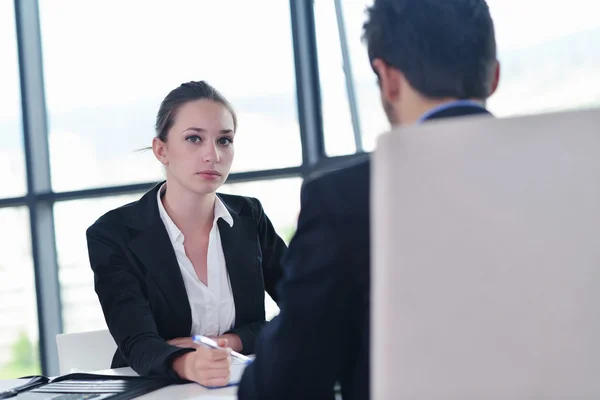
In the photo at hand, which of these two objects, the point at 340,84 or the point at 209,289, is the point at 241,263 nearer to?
the point at 209,289

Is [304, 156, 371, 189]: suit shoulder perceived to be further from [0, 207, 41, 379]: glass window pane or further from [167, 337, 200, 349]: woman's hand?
[0, 207, 41, 379]: glass window pane

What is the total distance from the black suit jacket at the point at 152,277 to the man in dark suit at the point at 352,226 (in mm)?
921

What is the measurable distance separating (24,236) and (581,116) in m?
3.93

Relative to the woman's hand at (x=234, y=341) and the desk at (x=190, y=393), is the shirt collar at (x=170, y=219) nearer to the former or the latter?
the woman's hand at (x=234, y=341)

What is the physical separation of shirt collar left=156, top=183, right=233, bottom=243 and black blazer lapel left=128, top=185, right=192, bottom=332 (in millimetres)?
50

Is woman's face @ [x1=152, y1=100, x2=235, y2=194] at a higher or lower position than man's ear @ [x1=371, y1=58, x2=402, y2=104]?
higher

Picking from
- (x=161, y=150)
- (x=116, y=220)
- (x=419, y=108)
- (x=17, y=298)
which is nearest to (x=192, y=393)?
(x=419, y=108)

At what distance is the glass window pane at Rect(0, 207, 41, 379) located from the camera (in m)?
4.17

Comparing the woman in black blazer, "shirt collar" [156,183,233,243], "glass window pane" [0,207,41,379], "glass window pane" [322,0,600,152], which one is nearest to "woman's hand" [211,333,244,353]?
the woman in black blazer

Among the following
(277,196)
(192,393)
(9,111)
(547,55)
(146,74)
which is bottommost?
(192,393)

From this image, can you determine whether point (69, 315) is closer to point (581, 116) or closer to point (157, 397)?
point (157, 397)

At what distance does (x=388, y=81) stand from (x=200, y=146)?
1.38 meters

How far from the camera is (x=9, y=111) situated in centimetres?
420

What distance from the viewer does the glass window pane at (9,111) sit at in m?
4.17
